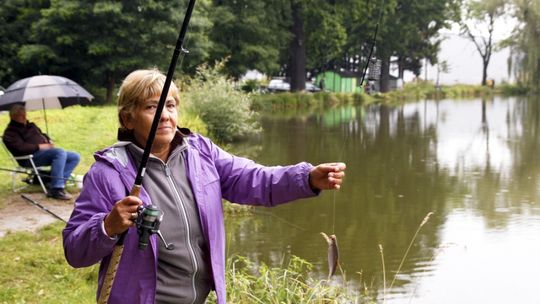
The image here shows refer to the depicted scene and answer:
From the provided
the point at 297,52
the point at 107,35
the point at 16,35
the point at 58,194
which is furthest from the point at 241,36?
the point at 58,194

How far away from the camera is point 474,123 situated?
2480 cm

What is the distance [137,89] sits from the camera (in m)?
2.22

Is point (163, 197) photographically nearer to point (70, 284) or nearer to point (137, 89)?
point (137, 89)

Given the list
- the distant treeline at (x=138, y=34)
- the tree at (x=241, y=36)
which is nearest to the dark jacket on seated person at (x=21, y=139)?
the distant treeline at (x=138, y=34)

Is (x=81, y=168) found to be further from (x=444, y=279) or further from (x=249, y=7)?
(x=249, y=7)

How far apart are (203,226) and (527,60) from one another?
4420cm

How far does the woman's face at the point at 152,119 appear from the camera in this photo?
2220mm

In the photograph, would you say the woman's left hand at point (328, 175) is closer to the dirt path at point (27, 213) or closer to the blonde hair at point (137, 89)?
the blonde hair at point (137, 89)

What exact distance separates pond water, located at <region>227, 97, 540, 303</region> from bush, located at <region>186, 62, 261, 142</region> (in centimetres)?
91

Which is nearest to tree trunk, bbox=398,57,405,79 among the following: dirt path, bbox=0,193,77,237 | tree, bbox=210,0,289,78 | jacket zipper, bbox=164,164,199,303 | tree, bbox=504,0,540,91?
tree, bbox=504,0,540,91

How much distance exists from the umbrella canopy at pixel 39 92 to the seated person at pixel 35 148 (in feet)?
0.58

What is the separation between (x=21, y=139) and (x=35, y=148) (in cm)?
19

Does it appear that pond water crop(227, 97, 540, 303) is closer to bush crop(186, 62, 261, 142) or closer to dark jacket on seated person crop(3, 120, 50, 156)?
bush crop(186, 62, 261, 142)

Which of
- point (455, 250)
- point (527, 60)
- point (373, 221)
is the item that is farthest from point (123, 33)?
point (527, 60)
